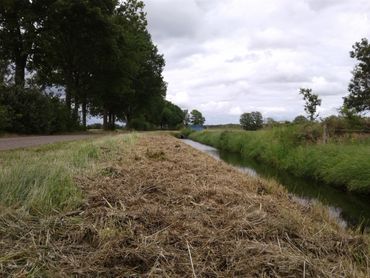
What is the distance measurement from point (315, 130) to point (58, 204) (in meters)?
16.7

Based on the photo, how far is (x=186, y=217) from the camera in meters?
4.52

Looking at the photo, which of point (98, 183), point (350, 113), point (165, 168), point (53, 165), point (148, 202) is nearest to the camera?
point (148, 202)

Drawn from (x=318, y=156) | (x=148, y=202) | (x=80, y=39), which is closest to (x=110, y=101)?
(x=80, y=39)

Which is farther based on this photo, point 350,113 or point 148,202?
point 350,113

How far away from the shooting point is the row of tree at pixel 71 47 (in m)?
29.2

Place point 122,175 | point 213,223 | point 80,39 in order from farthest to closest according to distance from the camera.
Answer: point 80,39 < point 122,175 < point 213,223

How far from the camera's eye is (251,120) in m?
57.6

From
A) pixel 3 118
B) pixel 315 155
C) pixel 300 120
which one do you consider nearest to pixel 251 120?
pixel 300 120

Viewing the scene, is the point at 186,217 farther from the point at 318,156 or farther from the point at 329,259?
the point at 318,156

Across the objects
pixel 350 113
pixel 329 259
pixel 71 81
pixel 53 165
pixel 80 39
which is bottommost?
pixel 329 259

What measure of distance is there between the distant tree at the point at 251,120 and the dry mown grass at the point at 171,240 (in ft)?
163

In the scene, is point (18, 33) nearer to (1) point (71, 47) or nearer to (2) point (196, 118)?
(1) point (71, 47)

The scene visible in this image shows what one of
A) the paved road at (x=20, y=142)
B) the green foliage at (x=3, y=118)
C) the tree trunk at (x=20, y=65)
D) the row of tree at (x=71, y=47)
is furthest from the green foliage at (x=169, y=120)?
the paved road at (x=20, y=142)

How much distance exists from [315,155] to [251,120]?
1669 inches
